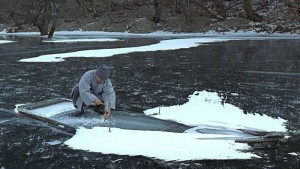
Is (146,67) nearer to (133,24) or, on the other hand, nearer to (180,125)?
(180,125)

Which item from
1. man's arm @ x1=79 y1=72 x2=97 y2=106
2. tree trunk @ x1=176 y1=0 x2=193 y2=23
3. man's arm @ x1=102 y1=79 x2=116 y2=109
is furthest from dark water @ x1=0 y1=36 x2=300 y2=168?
tree trunk @ x1=176 y1=0 x2=193 y2=23

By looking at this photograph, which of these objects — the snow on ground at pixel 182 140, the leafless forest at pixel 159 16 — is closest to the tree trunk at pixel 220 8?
the leafless forest at pixel 159 16

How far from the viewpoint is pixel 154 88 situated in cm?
1007

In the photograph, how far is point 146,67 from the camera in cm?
1367

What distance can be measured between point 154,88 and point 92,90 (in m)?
3.41

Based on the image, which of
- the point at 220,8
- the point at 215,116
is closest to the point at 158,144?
the point at 215,116

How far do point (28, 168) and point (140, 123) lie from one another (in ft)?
6.98

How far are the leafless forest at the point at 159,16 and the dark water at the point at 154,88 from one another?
46.8ft

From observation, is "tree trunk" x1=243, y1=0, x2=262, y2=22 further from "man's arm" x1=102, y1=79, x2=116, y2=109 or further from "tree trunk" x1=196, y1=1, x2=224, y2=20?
"man's arm" x1=102, y1=79, x2=116, y2=109

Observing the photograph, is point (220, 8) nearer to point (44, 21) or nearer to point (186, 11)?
point (186, 11)

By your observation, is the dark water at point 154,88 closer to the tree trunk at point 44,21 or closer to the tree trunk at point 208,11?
the tree trunk at point 44,21

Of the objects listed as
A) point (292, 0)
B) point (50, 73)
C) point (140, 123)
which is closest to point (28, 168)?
point (140, 123)

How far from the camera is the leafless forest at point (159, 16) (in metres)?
32.7

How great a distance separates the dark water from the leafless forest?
14260mm
